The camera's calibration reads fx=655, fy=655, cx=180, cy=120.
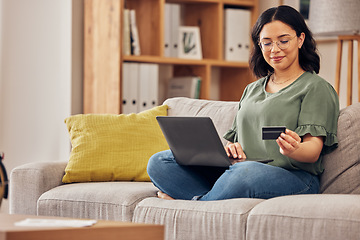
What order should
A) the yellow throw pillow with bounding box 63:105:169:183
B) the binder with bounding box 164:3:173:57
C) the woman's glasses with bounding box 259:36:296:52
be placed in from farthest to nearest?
the binder with bounding box 164:3:173:57
the yellow throw pillow with bounding box 63:105:169:183
the woman's glasses with bounding box 259:36:296:52

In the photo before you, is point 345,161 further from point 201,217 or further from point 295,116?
point 201,217

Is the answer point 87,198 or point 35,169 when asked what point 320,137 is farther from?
point 35,169

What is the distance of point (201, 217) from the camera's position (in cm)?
210

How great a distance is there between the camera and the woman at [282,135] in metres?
2.23

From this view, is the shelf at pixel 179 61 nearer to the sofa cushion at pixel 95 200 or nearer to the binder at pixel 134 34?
the binder at pixel 134 34

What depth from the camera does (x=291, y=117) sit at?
234 cm

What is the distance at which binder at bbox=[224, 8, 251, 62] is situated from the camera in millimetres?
4328

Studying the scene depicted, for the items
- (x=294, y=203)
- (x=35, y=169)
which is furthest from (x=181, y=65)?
(x=294, y=203)

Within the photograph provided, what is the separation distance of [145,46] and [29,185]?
173 cm

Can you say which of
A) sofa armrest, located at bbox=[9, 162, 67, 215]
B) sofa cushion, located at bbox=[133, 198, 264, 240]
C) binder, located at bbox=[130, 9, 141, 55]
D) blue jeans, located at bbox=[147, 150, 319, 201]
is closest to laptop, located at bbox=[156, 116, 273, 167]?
blue jeans, located at bbox=[147, 150, 319, 201]

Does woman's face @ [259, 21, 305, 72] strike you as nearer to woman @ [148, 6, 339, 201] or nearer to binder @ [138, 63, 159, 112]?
woman @ [148, 6, 339, 201]

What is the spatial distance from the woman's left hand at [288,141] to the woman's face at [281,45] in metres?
0.37

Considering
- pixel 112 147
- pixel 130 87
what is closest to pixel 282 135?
pixel 112 147

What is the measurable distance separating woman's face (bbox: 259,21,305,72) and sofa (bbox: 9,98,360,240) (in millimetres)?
277
